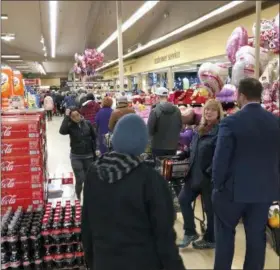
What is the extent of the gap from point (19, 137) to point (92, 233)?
1.75 m

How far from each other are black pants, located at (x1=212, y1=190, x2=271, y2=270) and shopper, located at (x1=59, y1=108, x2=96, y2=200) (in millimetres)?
2635

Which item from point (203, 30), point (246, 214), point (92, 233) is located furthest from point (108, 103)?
point (203, 30)

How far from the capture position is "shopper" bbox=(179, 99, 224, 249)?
351 centimetres

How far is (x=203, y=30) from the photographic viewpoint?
471 inches

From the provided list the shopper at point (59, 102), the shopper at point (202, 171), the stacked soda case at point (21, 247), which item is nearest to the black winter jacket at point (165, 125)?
the shopper at point (202, 171)

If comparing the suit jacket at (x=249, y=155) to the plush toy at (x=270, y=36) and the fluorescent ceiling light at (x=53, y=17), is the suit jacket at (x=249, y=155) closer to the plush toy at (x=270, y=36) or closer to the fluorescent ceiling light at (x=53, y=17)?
the plush toy at (x=270, y=36)

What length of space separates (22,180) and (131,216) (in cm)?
195

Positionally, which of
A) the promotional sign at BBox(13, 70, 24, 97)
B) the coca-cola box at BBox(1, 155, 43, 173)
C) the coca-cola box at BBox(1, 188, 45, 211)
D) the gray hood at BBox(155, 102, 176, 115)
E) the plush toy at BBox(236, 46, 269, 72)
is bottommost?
the coca-cola box at BBox(1, 188, 45, 211)

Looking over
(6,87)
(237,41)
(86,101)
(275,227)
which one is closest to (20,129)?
(6,87)

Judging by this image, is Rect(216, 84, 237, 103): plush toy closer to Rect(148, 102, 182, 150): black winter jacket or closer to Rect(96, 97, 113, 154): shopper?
Rect(148, 102, 182, 150): black winter jacket

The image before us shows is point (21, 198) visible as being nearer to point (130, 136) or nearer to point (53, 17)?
point (130, 136)

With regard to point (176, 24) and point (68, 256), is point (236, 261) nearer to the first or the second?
point (68, 256)

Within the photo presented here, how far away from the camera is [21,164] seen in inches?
137

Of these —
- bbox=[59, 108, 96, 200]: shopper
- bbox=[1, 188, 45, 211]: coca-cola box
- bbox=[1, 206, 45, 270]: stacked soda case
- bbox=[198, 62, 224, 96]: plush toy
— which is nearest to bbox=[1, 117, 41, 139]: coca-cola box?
bbox=[1, 188, 45, 211]: coca-cola box
